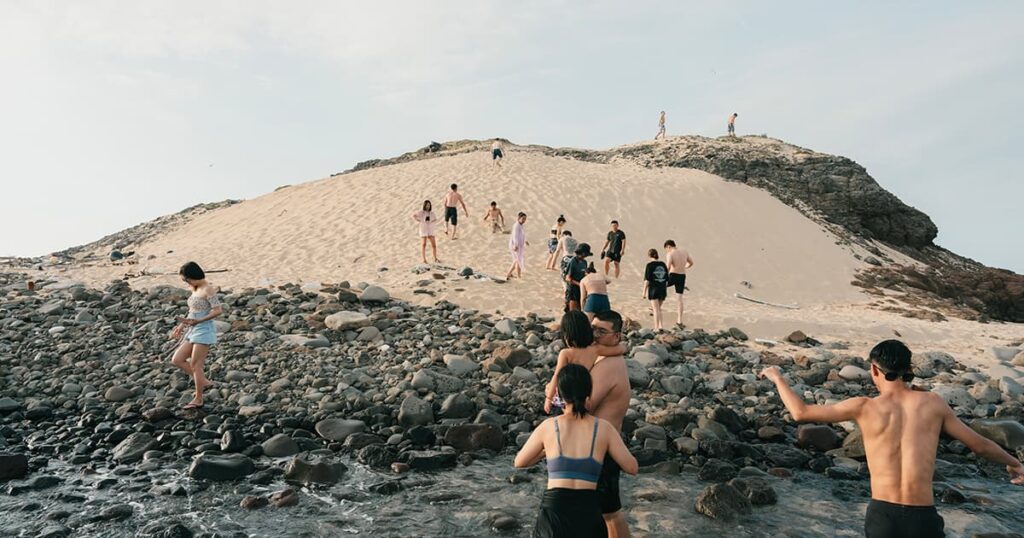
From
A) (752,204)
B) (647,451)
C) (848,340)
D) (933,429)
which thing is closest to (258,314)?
(647,451)

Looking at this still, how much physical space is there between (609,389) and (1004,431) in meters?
7.64

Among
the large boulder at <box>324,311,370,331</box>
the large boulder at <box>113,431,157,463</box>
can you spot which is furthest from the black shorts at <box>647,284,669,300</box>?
the large boulder at <box>113,431,157,463</box>

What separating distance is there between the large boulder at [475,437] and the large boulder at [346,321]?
4.81 metres

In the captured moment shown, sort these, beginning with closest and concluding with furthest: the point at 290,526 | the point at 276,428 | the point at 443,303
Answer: the point at 290,526 → the point at 276,428 → the point at 443,303

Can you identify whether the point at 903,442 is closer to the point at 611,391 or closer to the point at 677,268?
the point at 611,391

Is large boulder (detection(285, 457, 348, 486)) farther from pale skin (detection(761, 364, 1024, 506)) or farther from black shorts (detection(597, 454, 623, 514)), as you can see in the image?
pale skin (detection(761, 364, 1024, 506))

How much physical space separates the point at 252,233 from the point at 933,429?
73.8ft

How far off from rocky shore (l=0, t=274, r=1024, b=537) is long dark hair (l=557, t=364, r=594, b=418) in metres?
2.94

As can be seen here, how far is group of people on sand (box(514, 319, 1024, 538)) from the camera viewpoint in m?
3.48

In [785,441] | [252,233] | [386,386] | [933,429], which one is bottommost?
[785,441]

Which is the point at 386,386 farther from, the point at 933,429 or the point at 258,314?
the point at 933,429

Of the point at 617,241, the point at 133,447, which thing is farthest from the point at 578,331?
the point at 617,241

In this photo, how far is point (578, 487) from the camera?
3.47 metres

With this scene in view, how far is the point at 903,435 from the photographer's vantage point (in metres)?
3.63
